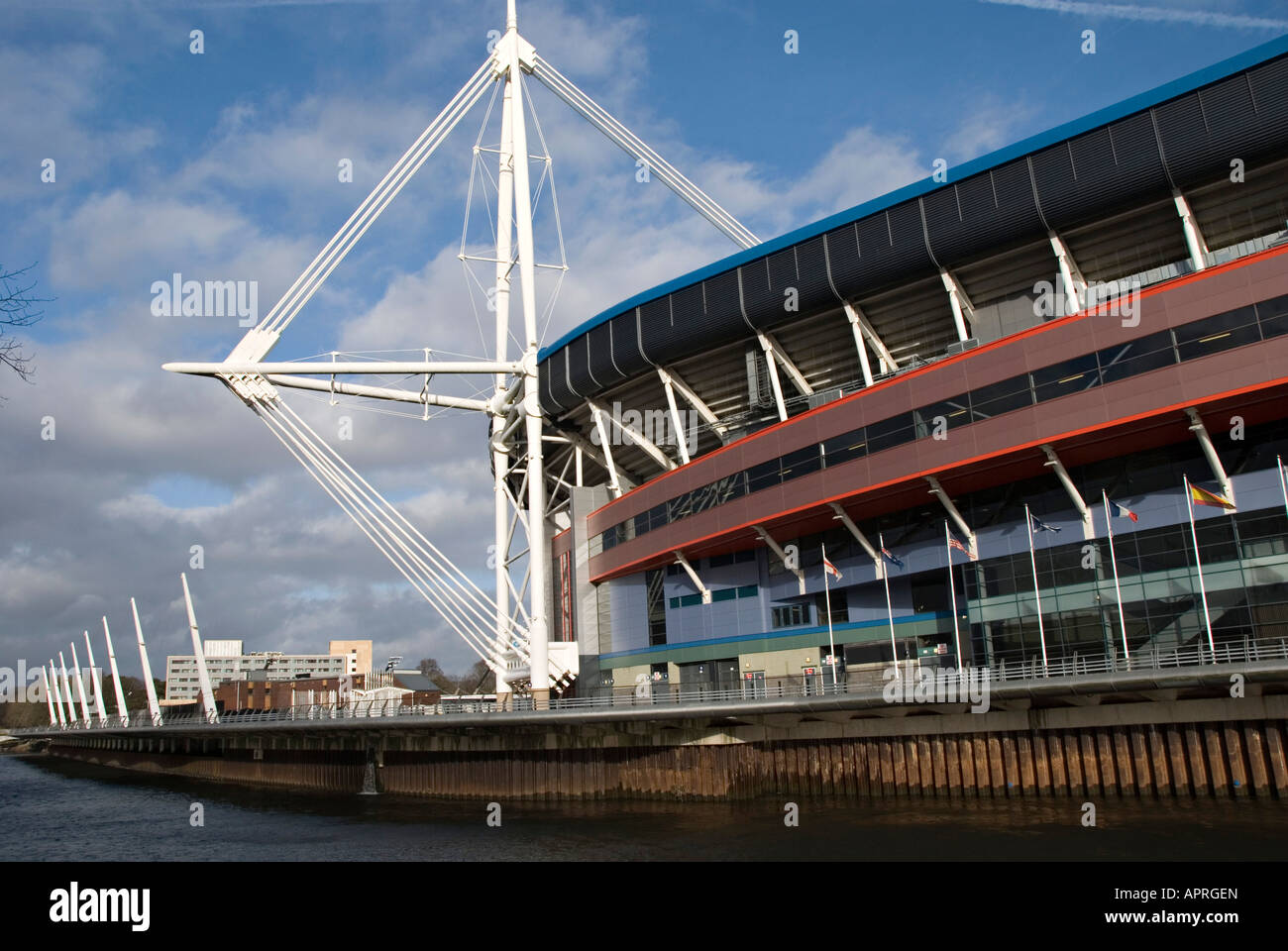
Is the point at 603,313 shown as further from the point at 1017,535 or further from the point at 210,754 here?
the point at 210,754

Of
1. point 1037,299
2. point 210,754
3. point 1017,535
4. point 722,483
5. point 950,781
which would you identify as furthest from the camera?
point 210,754

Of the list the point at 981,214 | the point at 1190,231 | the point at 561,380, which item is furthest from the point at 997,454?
the point at 561,380

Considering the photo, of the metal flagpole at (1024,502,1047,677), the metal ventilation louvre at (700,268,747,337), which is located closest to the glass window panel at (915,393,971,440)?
the metal flagpole at (1024,502,1047,677)

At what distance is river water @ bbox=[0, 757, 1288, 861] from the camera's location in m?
25.0

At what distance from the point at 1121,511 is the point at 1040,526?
2.99 m

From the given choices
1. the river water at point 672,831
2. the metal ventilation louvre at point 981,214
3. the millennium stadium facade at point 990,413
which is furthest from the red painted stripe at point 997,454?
the river water at point 672,831

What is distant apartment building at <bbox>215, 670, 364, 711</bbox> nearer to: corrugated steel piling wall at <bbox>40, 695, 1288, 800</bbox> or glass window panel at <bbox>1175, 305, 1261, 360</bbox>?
corrugated steel piling wall at <bbox>40, 695, 1288, 800</bbox>

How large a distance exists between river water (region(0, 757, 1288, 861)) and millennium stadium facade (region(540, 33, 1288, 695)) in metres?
5.70

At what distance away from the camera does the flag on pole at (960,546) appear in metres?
38.2

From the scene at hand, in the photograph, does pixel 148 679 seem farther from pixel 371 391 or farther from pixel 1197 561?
pixel 1197 561
